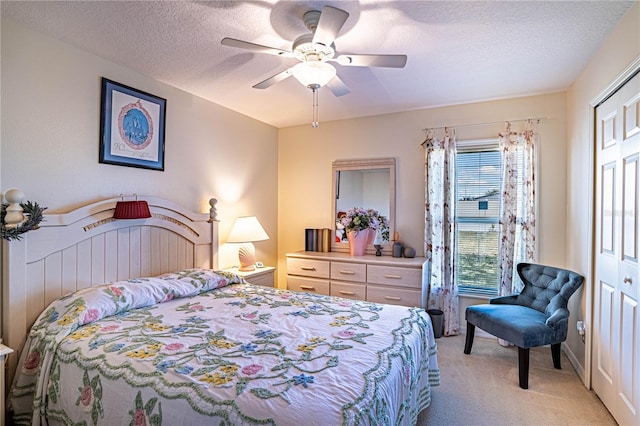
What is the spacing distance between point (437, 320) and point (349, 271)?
104 centimetres

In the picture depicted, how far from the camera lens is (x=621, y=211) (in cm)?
209

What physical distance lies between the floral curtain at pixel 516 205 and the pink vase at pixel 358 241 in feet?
4.75

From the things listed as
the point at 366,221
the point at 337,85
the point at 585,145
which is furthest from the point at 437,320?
the point at 337,85

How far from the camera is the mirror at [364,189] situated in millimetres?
4012

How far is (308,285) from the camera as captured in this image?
3943 mm

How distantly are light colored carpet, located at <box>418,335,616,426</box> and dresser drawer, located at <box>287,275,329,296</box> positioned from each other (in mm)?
1371

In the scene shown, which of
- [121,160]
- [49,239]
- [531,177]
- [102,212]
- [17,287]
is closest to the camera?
[17,287]

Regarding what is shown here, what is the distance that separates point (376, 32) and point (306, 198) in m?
2.64

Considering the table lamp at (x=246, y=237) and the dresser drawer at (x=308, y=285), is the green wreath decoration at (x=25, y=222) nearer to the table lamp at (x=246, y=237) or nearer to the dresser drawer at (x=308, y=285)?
the table lamp at (x=246, y=237)

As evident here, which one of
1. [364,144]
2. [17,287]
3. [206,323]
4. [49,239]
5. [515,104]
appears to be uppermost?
[515,104]

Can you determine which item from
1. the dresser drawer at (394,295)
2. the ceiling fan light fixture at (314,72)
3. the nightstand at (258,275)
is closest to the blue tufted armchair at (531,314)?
the dresser drawer at (394,295)

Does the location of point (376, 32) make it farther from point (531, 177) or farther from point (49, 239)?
point (49, 239)

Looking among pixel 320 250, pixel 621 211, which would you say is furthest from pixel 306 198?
pixel 621 211

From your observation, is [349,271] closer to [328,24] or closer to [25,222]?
[328,24]
